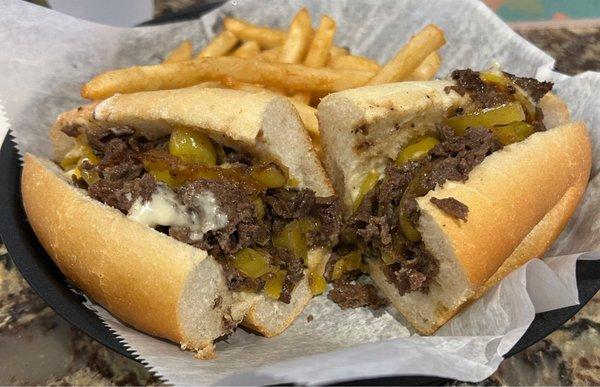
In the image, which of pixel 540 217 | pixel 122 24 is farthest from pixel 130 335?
pixel 122 24

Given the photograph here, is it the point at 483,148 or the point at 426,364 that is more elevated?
the point at 483,148

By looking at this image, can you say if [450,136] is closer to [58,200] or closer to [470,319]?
[470,319]

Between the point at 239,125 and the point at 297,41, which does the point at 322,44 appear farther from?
the point at 239,125

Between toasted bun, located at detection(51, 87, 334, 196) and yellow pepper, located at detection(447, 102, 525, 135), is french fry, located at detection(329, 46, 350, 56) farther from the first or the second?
yellow pepper, located at detection(447, 102, 525, 135)

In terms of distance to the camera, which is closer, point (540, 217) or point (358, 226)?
point (540, 217)

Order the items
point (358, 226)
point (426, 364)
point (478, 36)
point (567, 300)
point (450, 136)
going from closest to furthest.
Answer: point (426, 364), point (567, 300), point (450, 136), point (358, 226), point (478, 36)

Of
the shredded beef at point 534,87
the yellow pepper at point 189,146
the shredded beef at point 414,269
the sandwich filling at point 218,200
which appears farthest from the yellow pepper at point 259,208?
the shredded beef at point 534,87
